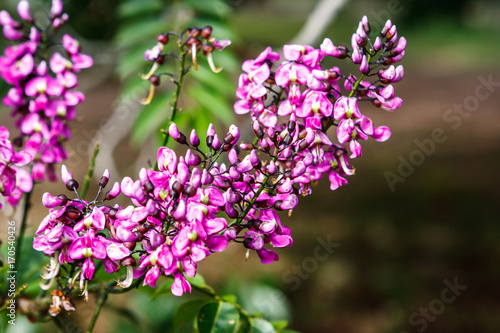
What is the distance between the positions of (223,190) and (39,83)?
0.56 m

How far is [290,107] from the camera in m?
0.90

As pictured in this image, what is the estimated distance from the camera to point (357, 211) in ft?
23.3

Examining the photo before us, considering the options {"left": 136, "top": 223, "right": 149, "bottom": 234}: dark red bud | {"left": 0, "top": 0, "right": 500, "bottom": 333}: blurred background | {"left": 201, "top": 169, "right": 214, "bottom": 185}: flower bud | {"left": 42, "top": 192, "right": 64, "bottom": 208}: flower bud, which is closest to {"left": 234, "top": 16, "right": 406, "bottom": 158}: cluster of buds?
{"left": 201, "top": 169, "right": 214, "bottom": 185}: flower bud

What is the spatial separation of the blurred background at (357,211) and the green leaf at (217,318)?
444mm

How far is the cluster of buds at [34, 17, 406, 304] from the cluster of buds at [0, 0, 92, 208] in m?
0.29

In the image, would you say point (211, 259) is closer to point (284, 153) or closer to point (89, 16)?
point (284, 153)

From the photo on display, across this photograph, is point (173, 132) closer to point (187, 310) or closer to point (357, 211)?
point (187, 310)

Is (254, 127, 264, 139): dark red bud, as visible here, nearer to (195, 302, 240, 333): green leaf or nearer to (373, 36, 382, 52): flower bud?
(373, 36, 382, 52): flower bud

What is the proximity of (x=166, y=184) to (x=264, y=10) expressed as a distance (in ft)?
80.8

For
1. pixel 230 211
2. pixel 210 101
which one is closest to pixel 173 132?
pixel 230 211

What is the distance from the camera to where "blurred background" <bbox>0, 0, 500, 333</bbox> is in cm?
221

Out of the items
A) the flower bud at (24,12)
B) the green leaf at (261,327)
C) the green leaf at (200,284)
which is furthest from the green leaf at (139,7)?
the green leaf at (261,327)

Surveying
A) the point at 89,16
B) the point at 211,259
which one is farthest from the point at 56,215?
the point at 89,16

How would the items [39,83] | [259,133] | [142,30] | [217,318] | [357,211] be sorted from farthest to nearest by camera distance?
1. [357,211]
2. [142,30]
3. [39,83]
4. [217,318]
5. [259,133]
